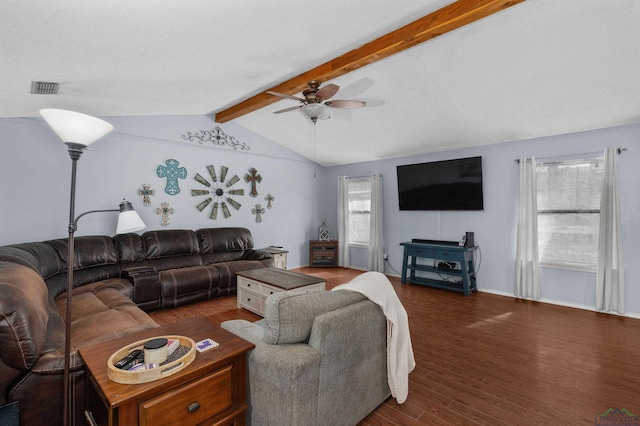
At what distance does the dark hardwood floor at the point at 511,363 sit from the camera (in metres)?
1.92

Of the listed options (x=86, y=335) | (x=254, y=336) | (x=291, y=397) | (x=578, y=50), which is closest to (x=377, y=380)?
(x=291, y=397)

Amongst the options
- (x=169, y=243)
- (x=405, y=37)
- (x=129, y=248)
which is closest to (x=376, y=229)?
(x=169, y=243)

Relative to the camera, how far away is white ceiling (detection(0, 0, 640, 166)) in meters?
1.98

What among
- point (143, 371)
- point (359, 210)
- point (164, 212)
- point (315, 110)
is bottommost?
point (143, 371)

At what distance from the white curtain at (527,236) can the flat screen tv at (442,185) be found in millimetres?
580

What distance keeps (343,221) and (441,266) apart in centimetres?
232

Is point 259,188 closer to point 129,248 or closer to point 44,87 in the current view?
point 129,248

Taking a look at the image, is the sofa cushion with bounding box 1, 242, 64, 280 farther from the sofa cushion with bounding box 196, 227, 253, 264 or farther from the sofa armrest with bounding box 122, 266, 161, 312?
the sofa cushion with bounding box 196, 227, 253, 264

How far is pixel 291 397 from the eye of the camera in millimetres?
1378

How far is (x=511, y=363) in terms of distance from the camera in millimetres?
2512

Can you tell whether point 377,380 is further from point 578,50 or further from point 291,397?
point 578,50

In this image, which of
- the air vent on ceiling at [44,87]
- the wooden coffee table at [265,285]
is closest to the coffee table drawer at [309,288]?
the wooden coffee table at [265,285]

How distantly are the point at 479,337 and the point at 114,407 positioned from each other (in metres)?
3.13

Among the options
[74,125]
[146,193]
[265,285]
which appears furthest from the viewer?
[146,193]
